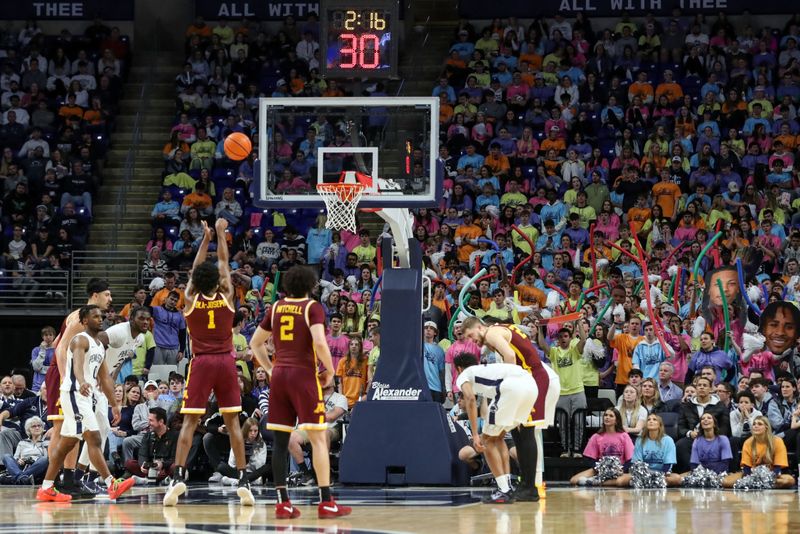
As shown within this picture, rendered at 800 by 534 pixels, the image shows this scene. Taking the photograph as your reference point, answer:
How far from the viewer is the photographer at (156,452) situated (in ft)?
54.1

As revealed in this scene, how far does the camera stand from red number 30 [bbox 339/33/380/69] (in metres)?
14.6

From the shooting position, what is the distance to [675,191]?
22.9 metres

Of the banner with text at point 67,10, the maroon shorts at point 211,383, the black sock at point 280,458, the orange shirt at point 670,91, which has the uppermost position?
the banner with text at point 67,10

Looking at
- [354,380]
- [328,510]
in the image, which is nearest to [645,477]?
[354,380]

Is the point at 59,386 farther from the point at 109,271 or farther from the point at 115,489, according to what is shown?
the point at 109,271

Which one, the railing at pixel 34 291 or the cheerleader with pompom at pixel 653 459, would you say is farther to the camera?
the railing at pixel 34 291

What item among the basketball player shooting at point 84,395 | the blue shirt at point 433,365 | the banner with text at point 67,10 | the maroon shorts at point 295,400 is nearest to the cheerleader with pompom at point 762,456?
the blue shirt at point 433,365

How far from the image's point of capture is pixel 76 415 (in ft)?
41.4

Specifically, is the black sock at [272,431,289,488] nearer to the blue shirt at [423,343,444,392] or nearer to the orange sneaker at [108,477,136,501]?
the orange sneaker at [108,477,136,501]

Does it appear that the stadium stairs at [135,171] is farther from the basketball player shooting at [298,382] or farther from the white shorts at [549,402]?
the basketball player shooting at [298,382]

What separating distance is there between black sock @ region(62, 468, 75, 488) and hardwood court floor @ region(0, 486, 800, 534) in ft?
0.92

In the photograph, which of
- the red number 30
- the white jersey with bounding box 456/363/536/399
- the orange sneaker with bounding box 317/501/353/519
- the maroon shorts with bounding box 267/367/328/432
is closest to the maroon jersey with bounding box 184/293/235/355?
the maroon shorts with bounding box 267/367/328/432

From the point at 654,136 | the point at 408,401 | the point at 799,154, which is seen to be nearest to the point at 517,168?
the point at 654,136

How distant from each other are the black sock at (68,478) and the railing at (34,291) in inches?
361
